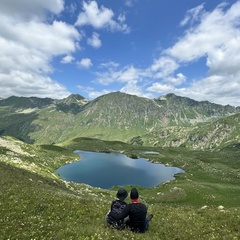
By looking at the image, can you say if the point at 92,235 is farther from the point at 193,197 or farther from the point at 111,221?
the point at 193,197

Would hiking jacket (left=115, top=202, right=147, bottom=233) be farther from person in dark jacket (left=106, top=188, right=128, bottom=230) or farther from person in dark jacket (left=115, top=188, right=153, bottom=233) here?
person in dark jacket (left=106, top=188, right=128, bottom=230)

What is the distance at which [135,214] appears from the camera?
16.8 metres

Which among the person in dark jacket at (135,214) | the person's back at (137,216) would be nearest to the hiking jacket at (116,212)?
the person in dark jacket at (135,214)

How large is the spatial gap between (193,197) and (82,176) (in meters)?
86.8

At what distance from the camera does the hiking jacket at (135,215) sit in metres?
16.7

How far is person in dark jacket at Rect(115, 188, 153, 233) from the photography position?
16641 mm

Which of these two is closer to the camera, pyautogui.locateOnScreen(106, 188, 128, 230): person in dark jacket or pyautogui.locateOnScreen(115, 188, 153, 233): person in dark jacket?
pyautogui.locateOnScreen(115, 188, 153, 233): person in dark jacket

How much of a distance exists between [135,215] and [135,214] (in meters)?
0.09

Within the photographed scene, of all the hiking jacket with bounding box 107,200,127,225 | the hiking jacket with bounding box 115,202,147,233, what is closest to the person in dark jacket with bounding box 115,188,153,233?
the hiking jacket with bounding box 115,202,147,233

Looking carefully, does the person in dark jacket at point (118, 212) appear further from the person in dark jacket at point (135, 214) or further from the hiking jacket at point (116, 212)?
the person in dark jacket at point (135, 214)

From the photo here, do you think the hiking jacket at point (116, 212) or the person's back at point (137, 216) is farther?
the hiking jacket at point (116, 212)

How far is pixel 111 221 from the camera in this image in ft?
56.5

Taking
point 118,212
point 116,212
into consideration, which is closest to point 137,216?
point 118,212

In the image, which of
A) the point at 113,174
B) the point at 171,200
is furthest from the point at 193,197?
the point at 113,174
